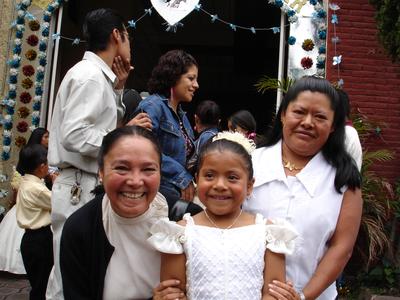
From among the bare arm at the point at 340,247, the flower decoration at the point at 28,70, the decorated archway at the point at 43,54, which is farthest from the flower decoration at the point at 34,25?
the bare arm at the point at 340,247

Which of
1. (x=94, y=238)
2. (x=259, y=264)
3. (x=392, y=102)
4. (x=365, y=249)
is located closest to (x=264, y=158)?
(x=259, y=264)

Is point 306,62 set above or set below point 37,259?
above

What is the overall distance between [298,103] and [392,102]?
510cm

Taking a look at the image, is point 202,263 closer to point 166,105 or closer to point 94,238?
point 94,238

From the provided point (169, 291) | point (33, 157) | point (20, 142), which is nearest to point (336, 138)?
point (169, 291)

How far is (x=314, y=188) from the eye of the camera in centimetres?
246

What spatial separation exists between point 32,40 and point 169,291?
20.8 ft

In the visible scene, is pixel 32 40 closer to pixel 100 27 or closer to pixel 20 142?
pixel 20 142

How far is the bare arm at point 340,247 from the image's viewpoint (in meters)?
2.37

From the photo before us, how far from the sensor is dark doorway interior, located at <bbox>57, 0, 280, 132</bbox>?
387 inches

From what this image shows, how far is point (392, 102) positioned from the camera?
715cm

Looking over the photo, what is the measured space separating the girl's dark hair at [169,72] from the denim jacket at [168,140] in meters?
0.11

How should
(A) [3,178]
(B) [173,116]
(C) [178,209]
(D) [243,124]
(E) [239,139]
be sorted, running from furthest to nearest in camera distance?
(A) [3,178] < (D) [243,124] < (B) [173,116] < (E) [239,139] < (C) [178,209]

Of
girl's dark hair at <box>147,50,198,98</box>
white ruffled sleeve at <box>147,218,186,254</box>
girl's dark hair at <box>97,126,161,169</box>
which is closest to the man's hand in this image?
girl's dark hair at <box>147,50,198,98</box>
